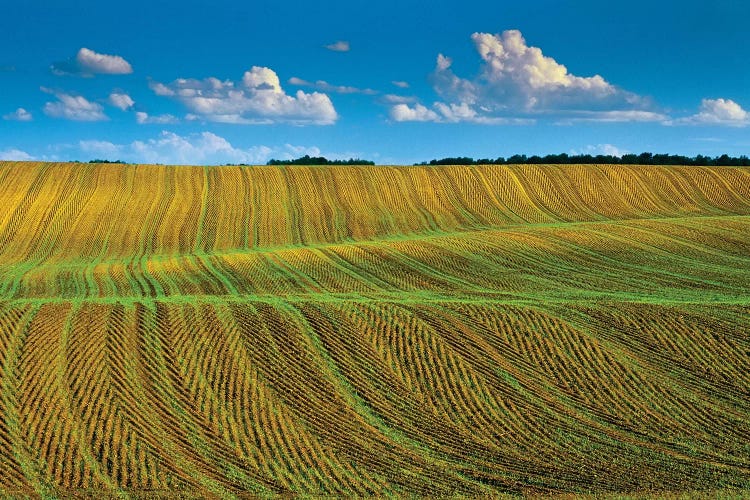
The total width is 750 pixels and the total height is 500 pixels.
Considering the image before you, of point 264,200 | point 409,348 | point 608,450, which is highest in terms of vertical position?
point 264,200

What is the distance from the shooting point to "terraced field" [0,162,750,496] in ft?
62.1

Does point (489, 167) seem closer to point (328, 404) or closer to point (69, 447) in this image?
point (328, 404)

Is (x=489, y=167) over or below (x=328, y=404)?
over

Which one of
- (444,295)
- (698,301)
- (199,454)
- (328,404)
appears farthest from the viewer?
(444,295)

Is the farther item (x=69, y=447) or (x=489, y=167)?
(x=489, y=167)

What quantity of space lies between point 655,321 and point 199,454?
17.8 metres

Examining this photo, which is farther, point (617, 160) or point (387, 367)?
point (617, 160)

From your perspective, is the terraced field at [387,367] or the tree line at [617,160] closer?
the terraced field at [387,367]

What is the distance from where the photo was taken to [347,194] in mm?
67250

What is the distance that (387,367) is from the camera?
25.1 m

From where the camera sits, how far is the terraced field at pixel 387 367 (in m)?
18.9

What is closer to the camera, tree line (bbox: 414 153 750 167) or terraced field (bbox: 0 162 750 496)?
terraced field (bbox: 0 162 750 496)

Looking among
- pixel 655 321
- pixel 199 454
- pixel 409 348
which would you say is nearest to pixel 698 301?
pixel 655 321

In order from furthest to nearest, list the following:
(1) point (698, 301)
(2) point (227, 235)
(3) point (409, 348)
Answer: (2) point (227, 235) → (1) point (698, 301) → (3) point (409, 348)
